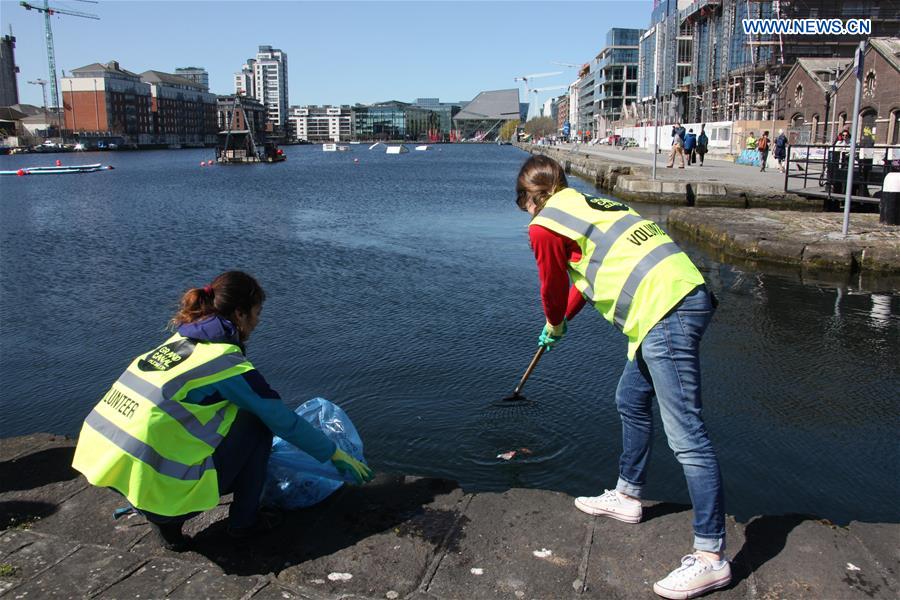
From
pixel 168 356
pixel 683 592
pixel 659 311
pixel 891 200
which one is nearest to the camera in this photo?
pixel 683 592

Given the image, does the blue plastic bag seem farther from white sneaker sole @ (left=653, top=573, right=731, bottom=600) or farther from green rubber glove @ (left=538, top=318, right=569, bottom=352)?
white sneaker sole @ (left=653, top=573, right=731, bottom=600)

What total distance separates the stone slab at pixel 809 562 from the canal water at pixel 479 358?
38.9 inches

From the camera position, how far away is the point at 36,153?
127250 mm

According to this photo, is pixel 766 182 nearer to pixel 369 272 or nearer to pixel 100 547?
pixel 369 272

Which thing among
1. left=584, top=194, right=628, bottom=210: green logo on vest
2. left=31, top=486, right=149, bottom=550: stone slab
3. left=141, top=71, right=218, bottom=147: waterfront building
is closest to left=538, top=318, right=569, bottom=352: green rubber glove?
left=584, top=194, right=628, bottom=210: green logo on vest

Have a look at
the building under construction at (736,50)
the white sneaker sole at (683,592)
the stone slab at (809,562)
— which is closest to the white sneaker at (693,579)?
the white sneaker sole at (683,592)

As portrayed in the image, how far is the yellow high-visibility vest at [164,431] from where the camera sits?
282 centimetres

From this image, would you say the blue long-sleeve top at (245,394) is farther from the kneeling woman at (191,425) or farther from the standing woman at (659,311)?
the standing woman at (659,311)

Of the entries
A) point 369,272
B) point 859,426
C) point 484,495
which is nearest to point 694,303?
point 484,495

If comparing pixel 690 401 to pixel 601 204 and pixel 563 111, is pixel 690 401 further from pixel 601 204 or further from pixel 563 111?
pixel 563 111

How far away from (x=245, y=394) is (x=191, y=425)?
0.23m

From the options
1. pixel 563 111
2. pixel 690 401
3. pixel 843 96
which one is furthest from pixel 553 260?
pixel 563 111

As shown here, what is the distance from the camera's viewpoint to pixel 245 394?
291cm

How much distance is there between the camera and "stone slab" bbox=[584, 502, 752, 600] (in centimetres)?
275
